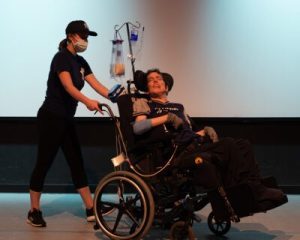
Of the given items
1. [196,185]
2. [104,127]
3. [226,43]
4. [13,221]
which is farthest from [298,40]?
[13,221]

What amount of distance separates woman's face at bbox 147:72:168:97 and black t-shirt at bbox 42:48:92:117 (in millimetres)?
483

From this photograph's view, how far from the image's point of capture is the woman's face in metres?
3.06

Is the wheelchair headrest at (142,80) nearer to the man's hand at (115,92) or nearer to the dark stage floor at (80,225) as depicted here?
the man's hand at (115,92)

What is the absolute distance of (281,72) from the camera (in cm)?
411

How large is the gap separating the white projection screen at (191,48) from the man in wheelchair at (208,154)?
1.23m

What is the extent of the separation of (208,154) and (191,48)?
1.79 metres

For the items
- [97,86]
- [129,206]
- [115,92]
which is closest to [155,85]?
[115,92]

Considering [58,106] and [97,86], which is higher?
[97,86]

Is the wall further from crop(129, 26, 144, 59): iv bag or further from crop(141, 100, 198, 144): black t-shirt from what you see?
crop(141, 100, 198, 144): black t-shirt

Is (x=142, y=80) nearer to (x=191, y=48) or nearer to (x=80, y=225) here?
(x=80, y=225)

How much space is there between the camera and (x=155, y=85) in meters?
3.06

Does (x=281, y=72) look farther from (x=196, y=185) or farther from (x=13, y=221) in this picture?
(x=13, y=221)

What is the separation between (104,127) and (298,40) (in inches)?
68.9

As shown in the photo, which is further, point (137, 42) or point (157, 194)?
point (137, 42)
